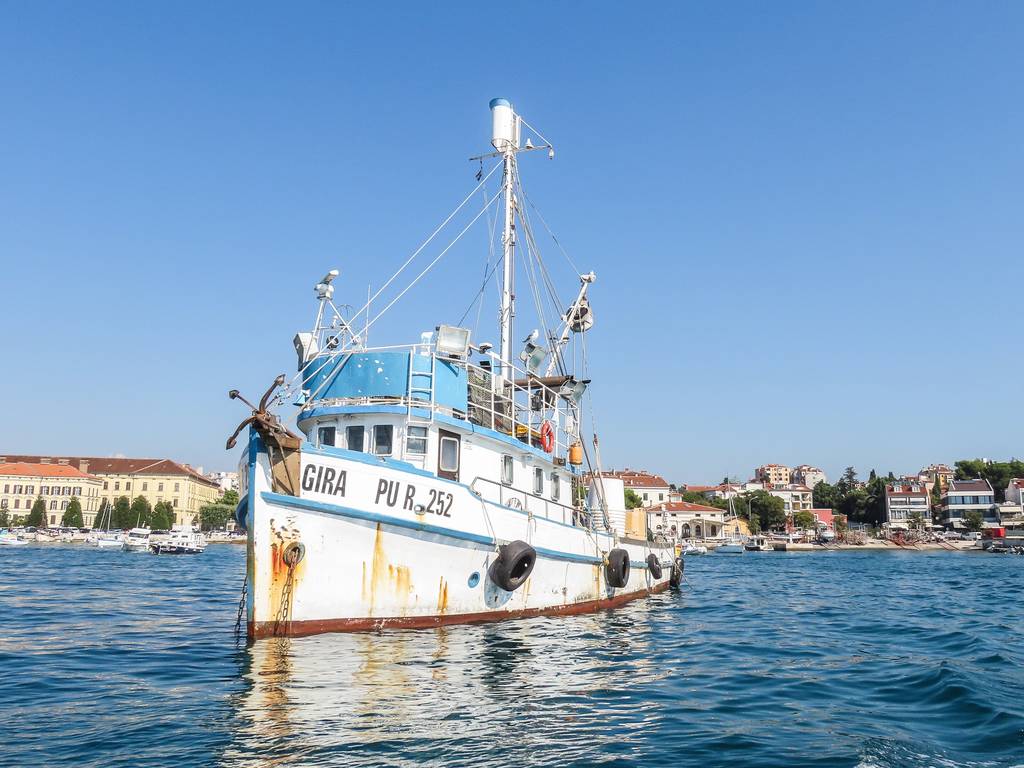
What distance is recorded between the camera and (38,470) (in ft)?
350

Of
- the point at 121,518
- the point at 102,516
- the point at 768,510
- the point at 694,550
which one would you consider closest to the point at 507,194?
the point at 694,550

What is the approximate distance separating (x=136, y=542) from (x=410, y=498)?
66.8 m

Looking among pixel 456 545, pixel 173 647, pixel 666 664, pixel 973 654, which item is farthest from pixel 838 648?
pixel 173 647

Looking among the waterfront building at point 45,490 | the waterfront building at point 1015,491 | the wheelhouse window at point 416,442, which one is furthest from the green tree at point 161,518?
the waterfront building at point 1015,491

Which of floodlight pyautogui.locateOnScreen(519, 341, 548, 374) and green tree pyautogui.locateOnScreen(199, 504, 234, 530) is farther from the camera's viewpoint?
green tree pyautogui.locateOnScreen(199, 504, 234, 530)

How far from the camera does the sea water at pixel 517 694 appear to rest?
7301 millimetres

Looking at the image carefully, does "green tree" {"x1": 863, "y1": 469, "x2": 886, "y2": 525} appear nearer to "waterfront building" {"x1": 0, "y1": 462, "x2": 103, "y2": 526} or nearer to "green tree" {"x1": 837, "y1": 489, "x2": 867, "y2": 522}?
"green tree" {"x1": 837, "y1": 489, "x2": 867, "y2": 522}

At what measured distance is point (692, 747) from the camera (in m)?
7.68

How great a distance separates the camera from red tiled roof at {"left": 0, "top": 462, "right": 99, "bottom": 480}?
105 m

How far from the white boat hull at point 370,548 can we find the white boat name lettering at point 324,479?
2 centimetres

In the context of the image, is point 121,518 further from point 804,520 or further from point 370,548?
point 370,548

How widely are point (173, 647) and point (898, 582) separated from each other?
32357mm

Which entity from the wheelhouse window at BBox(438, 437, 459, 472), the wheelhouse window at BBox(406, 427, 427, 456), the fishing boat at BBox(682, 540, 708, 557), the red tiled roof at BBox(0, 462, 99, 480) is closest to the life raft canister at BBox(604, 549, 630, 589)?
the wheelhouse window at BBox(438, 437, 459, 472)

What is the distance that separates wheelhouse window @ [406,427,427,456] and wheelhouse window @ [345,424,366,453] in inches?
37.0
